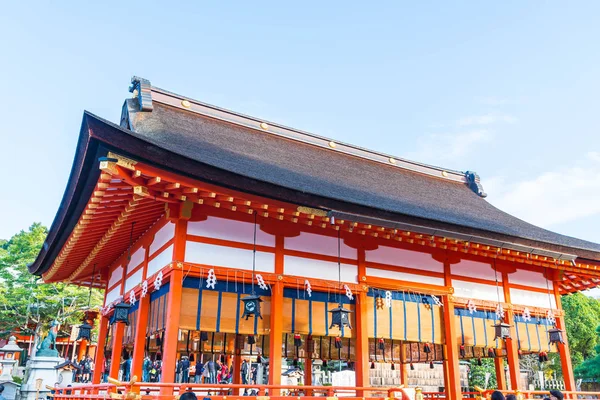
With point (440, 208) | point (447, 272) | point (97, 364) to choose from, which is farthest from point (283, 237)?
point (97, 364)

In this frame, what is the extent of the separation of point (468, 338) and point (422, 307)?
4.77 ft

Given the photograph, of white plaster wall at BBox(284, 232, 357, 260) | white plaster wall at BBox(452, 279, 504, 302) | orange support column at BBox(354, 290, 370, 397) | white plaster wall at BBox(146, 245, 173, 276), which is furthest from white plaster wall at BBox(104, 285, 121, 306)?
white plaster wall at BBox(452, 279, 504, 302)

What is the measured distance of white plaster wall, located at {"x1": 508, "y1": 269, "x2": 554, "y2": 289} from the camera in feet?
37.4

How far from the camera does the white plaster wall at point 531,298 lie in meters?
11.2

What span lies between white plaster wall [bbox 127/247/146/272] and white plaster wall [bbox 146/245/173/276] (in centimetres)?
68

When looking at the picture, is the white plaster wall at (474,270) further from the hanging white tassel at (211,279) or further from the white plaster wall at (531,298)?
the hanging white tassel at (211,279)

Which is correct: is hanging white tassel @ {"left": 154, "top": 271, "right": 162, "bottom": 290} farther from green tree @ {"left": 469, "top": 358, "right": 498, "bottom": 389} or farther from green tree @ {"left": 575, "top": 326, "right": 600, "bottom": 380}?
green tree @ {"left": 575, "top": 326, "right": 600, "bottom": 380}

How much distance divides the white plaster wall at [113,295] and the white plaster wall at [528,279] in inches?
373

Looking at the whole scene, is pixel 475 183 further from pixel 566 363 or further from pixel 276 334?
pixel 276 334

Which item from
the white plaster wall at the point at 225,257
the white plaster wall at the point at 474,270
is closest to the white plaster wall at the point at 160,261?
the white plaster wall at the point at 225,257

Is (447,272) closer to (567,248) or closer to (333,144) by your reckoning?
(567,248)

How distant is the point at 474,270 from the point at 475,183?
6.15 metres

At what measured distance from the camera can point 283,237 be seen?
8.71m

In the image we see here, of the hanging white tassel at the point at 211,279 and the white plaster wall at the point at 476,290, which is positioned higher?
the white plaster wall at the point at 476,290
